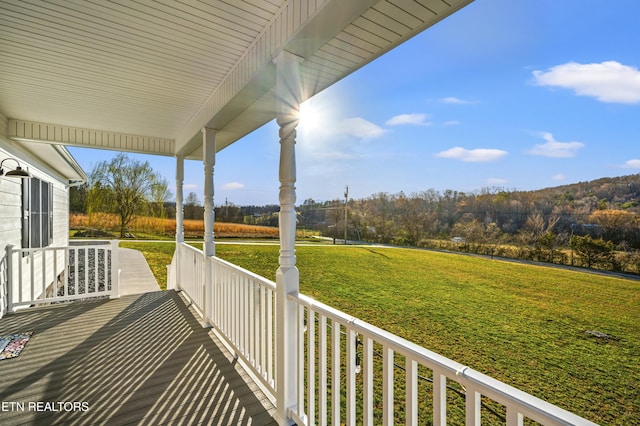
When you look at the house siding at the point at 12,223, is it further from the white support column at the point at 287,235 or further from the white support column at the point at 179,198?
the white support column at the point at 287,235

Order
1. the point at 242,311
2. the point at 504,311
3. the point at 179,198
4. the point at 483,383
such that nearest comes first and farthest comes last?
the point at 483,383 → the point at 242,311 → the point at 179,198 → the point at 504,311

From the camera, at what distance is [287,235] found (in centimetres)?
198

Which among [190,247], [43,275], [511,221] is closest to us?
[43,275]

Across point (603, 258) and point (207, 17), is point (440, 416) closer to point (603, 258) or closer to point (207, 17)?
point (207, 17)

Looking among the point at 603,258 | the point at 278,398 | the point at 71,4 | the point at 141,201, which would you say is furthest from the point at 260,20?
the point at 141,201

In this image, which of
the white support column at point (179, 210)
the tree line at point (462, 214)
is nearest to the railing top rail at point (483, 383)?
the tree line at point (462, 214)

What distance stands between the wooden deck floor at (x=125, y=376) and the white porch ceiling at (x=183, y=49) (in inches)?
96.1

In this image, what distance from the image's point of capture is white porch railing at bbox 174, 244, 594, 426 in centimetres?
86

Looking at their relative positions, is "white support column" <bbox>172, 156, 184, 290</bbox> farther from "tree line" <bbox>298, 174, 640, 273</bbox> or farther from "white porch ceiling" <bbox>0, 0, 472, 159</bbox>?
"tree line" <bbox>298, 174, 640, 273</bbox>

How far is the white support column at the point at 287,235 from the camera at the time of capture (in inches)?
76.2

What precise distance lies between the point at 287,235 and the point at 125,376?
190cm

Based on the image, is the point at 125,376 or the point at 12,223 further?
the point at 12,223

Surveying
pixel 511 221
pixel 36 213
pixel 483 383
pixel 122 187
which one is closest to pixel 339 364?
pixel 483 383

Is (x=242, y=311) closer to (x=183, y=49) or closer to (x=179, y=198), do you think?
(x=183, y=49)
